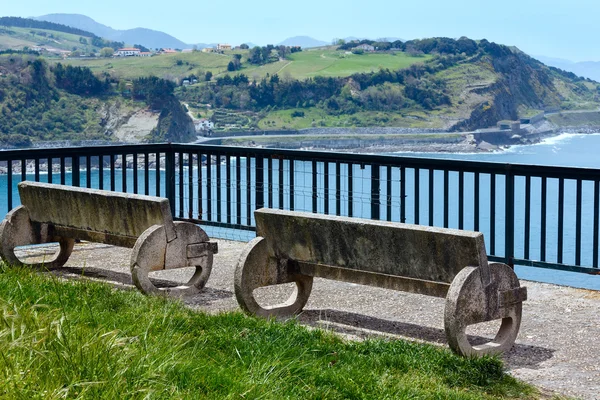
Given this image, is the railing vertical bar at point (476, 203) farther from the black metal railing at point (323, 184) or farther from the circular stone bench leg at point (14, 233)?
the circular stone bench leg at point (14, 233)

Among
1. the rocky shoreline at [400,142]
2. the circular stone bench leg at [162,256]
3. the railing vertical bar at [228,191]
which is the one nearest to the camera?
the circular stone bench leg at [162,256]

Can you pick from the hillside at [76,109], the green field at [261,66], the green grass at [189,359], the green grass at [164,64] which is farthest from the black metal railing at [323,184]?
the green field at [261,66]

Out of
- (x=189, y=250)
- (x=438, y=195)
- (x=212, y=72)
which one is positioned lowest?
(x=438, y=195)

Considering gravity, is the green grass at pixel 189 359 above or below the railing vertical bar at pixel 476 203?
below

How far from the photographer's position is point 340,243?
612cm

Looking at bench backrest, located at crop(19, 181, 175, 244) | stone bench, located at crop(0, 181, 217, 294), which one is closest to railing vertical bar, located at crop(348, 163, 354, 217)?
stone bench, located at crop(0, 181, 217, 294)

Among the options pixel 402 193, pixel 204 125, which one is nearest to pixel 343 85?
pixel 204 125

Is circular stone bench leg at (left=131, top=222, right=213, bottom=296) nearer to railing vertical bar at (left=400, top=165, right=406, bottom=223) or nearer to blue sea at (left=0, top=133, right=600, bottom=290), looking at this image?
blue sea at (left=0, top=133, right=600, bottom=290)

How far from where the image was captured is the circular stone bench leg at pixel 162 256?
6.98 metres

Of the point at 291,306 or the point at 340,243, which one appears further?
the point at 291,306

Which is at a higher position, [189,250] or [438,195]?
[189,250]

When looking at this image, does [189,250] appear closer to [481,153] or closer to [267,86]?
[481,153]

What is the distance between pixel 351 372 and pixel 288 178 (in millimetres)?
5589

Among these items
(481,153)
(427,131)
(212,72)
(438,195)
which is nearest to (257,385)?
(438,195)
